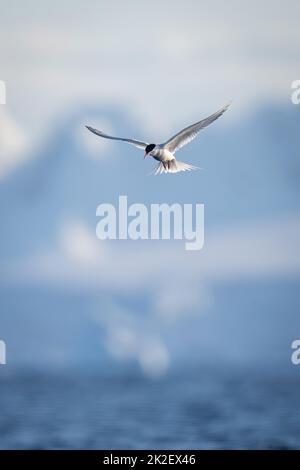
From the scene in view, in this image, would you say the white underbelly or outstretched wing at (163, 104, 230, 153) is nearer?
outstretched wing at (163, 104, 230, 153)

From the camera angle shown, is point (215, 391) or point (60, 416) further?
point (215, 391)

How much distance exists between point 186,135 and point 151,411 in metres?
8.04

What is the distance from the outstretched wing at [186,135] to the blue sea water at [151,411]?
3.72 meters

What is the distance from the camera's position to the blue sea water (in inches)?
775

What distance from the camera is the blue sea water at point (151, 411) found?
19688mm

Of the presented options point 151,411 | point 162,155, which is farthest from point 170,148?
point 151,411

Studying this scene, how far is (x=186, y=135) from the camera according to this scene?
16922mm

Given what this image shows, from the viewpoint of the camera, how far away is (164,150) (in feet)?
56.0

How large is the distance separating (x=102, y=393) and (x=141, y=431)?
7347mm

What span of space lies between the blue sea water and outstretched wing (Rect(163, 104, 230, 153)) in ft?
12.2

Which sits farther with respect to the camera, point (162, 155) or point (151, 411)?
point (151, 411)

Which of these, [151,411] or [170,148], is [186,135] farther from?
[151,411]
